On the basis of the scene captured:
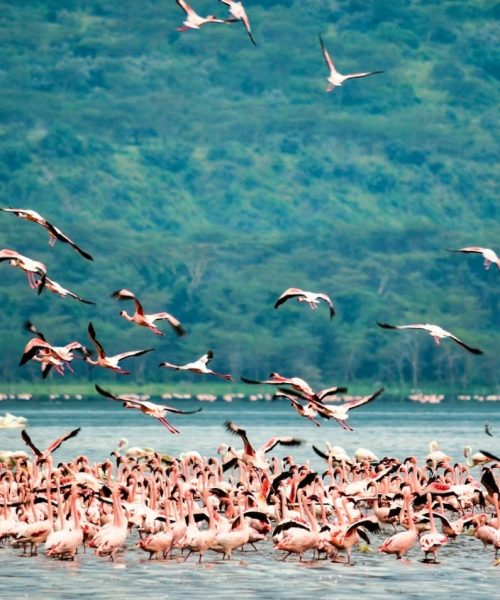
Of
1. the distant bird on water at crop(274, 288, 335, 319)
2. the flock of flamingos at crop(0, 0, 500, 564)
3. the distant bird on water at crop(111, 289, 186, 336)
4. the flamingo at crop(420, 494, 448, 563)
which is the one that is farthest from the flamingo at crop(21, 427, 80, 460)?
the flamingo at crop(420, 494, 448, 563)

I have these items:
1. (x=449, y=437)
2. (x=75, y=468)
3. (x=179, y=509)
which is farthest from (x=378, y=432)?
(x=179, y=509)

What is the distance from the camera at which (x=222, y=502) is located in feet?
117

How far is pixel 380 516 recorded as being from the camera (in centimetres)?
3447

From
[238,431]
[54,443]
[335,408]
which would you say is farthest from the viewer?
[54,443]

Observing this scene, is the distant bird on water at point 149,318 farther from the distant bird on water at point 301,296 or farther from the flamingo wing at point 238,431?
the flamingo wing at point 238,431

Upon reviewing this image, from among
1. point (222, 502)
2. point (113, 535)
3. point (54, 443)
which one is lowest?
point (113, 535)

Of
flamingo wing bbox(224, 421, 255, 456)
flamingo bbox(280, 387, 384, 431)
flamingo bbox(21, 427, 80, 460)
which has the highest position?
flamingo bbox(280, 387, 384, 431)

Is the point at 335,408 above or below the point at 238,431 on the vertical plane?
above

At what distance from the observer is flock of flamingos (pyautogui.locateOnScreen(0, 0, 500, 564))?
1094 inches

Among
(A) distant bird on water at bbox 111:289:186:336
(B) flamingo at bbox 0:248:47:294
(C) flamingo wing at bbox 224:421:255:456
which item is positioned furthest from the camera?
(C) flamingo wing at bbox 224:421:255:456

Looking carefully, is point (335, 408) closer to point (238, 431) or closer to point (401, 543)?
point (401, 543)

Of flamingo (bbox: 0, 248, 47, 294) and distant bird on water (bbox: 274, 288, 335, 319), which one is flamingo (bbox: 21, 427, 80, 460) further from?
flamingo (bbox: 0, 248, 47, 294)

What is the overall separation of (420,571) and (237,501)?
20.1 feet

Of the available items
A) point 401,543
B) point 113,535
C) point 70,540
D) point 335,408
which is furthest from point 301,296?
point 70,540
